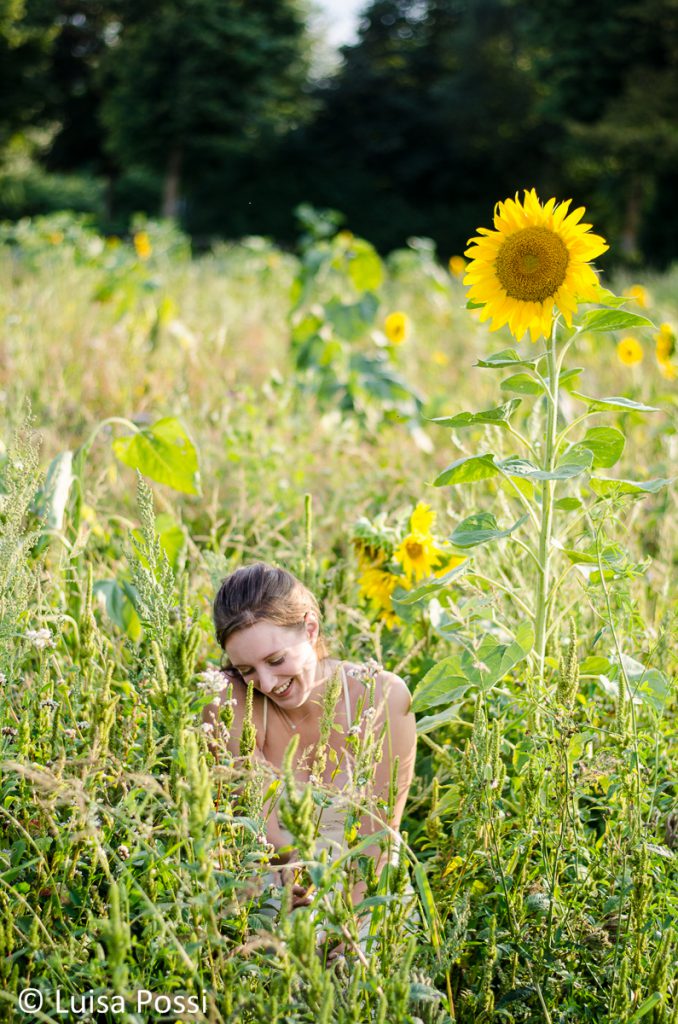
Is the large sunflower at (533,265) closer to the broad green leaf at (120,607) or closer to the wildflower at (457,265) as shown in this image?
the wildflower at (457,265)

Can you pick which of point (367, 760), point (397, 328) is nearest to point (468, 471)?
point (367, 760)

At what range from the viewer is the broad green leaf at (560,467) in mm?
1671

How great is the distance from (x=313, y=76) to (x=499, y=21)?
605 cm

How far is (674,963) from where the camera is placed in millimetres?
1457

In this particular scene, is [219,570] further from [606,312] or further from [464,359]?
[464,359]

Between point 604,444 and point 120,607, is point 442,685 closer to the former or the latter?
point 604,444

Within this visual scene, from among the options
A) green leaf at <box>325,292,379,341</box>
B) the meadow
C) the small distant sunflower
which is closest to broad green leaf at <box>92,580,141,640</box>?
the meadow

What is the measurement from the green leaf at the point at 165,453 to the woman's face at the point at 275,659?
1.57ft

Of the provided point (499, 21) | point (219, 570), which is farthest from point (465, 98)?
point (219, 570)

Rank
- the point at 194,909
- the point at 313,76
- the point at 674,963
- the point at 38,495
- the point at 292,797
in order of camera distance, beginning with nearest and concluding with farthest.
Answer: the point at 292,797
the point at 194,909
the point at 674,963
the point at 38,495
the point at 313,76

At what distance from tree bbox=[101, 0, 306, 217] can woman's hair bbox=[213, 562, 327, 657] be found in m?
24.4

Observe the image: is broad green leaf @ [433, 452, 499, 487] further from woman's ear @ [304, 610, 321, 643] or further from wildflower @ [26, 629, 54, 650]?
wildflower @ [26, 629, 54, 650]

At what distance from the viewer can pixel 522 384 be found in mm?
1986

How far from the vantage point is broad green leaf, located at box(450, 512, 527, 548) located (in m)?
1.72
